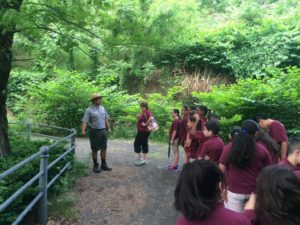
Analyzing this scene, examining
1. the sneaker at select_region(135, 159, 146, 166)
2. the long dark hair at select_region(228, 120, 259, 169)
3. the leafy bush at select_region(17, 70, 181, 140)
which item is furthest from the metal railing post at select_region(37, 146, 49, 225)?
the leafy bush at select_region(17, 70, 181, 140)

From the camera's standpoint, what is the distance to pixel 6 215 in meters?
4.46

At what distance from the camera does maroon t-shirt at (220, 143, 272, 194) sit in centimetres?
409

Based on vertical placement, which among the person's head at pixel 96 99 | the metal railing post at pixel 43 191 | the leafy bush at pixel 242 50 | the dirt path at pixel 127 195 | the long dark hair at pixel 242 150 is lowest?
the dirt path at pixel 127 195

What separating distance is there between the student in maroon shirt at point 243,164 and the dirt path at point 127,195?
188cm

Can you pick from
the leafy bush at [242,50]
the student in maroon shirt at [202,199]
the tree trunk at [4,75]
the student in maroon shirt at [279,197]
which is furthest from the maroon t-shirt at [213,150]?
the leafy bush at [242,50]

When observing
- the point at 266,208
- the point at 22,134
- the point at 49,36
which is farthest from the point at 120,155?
the point at 266,208

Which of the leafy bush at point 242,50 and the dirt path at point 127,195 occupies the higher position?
the leafy bush at point 242,50

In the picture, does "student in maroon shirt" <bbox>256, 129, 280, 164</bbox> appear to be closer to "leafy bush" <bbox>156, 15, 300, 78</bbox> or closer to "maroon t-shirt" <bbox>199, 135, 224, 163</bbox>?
"maroon t-shirt" <bbox>199, 135, 224, 163</bbox>

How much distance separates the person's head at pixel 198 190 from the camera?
7.07 feet

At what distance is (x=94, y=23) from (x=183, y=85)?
11.0m

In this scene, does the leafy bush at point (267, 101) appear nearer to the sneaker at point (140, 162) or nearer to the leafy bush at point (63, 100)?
the sneaker at point (140, 162)

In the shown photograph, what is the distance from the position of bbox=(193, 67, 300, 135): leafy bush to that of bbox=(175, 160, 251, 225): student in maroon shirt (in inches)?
283

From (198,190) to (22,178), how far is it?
4.23m

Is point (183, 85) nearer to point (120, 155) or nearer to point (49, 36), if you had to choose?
point (120, 155)
